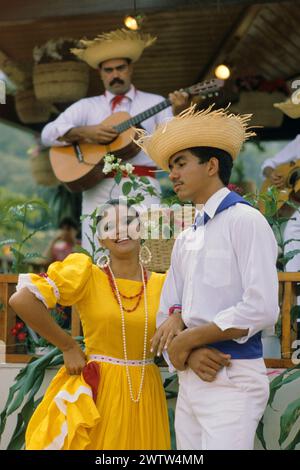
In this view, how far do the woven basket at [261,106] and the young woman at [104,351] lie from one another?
4308 millimetres

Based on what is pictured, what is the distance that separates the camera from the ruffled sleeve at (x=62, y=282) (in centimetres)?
371

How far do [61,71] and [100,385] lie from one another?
4.19 meters

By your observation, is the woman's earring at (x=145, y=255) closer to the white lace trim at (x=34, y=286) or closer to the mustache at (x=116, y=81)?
the white lace trim at (x=34, y=286)

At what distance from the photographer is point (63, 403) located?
3.77m

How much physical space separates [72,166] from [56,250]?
3194 millimetres

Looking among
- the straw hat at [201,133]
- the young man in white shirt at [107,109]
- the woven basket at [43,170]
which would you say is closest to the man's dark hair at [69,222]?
the woven basket at [43,170]

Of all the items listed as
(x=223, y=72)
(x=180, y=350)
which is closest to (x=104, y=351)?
(x=180, y=350)

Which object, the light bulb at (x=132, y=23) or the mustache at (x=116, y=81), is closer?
the mustache at (x=116, y=81)

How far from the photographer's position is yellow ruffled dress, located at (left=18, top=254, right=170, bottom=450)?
371 cm

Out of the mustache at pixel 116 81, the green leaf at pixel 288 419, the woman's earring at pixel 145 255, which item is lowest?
the green leaf at pixel 288 419

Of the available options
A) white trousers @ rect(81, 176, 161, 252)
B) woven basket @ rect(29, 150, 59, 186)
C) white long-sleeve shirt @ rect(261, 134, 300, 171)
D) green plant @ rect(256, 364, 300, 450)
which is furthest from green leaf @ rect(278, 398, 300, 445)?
woven basket @ rect(29, 150, 59, 186)

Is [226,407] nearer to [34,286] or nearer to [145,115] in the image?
[34,286]

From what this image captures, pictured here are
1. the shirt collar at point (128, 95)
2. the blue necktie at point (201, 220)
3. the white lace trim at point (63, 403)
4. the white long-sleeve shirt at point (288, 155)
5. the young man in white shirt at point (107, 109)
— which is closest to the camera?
the blue necktie at point (201, 220)

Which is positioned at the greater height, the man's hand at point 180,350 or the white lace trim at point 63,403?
the man's hand at point 180,350
